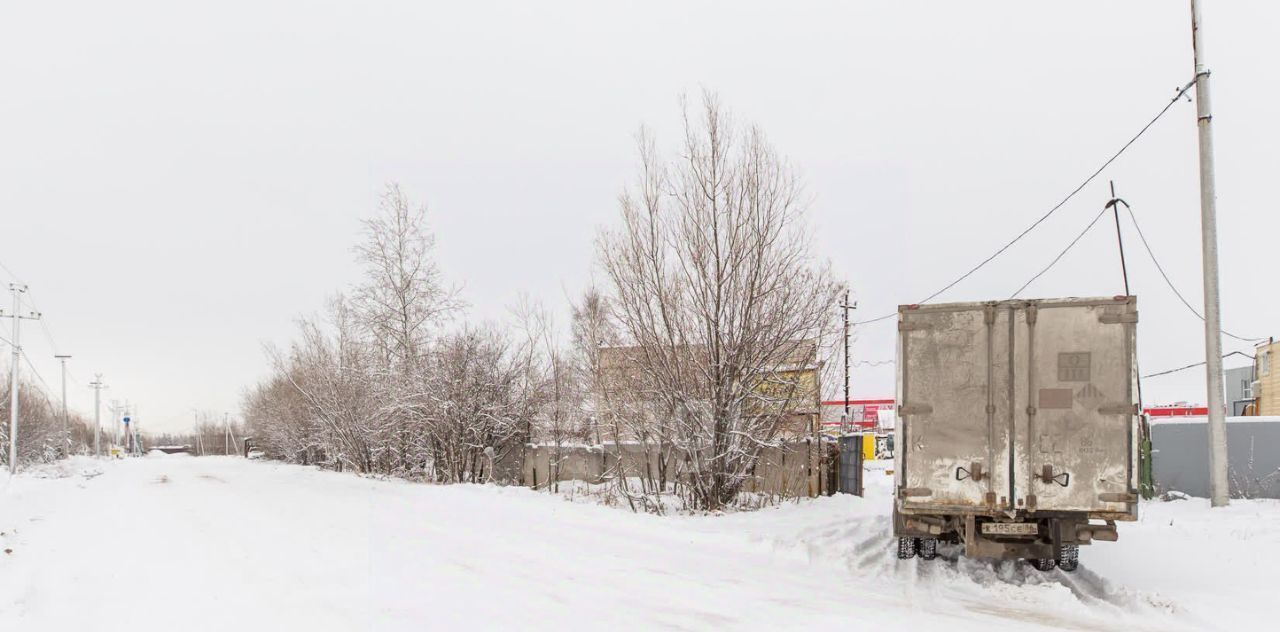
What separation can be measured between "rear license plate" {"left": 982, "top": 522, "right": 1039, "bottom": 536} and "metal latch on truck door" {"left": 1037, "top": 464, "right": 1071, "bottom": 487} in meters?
0.52

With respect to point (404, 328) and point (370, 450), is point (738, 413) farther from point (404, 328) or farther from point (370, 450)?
point (370, 450)

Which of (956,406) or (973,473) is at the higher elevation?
(956,406)

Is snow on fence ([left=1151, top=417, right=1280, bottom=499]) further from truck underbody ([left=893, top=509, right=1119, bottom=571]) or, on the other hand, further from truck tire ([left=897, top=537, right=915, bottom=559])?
truck underbody ([left=893, top=509, right=1119, bottom=571])

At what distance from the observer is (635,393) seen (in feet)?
56.2

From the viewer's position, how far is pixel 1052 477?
29.2 ft

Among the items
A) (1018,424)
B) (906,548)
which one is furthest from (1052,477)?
(906,548)

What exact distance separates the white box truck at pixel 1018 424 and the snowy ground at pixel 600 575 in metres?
0.63

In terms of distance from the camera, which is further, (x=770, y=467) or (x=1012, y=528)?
(x=770, y=467)

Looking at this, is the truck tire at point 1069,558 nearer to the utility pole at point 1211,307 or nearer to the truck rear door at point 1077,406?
the truck rear door at point 1077,406

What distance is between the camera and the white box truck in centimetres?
872

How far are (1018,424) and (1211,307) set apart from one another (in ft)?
21.4

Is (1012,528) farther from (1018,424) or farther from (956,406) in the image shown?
(956,406)

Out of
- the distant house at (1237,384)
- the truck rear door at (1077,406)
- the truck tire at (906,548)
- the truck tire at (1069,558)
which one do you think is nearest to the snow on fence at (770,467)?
the truck tire at (906,548)

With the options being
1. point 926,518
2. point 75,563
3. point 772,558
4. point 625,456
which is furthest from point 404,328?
point 926,518
